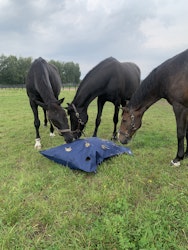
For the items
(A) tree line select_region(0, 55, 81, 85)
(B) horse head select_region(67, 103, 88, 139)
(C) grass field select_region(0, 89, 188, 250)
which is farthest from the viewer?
(A) tree line select_region(0, 55, 81, 85)

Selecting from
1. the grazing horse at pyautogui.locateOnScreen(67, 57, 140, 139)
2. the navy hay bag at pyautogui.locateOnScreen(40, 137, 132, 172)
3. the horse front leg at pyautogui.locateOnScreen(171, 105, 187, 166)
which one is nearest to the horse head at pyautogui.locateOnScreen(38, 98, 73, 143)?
the grazing horse at pyautogui.locateOnScreen(67, 57, 140, 139)

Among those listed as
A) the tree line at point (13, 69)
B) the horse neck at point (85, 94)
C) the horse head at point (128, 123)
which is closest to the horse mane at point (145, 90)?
the horse head at point (128, 123)

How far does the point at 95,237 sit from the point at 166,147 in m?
3.56

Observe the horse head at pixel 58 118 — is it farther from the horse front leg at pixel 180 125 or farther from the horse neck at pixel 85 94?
the horse front leg at pixel 180 125

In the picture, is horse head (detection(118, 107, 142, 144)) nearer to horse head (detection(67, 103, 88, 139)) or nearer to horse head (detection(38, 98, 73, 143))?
horse head (detection(38, 98, 73, 143))

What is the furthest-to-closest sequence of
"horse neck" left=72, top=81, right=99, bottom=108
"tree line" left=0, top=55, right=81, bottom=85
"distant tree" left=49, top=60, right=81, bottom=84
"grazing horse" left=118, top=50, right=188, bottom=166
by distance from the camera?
1. "distant tree" left=49, top=60, right=81, bottom=84
2. "tree line" left=0, top=55, right=81, bottom=85
3. "horse neck" left=72, top=81, right=99, bottom=108
4. "grazing horse" left=118, top=50, right=188, bottom=166

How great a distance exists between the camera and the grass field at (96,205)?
215cm

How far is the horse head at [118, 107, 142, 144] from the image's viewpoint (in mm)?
4551

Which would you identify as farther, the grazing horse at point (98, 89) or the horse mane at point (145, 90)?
the grazing horse at point (98, 89)

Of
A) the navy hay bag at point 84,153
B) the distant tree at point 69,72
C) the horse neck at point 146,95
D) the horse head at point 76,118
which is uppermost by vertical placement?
the distant tree at point 69,72

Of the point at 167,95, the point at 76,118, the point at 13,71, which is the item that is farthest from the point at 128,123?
the point at 13,71

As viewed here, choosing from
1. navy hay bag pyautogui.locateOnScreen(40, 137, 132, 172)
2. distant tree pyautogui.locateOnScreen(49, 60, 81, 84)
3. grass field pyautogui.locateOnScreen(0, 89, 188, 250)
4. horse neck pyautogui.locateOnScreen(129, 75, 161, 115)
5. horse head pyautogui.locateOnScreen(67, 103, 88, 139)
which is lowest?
grass field pyautogui.locateOnScreen(0, 89, 188, 250)

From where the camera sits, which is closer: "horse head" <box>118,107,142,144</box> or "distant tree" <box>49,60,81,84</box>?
"horse head" <box>118,107,142,144</box>

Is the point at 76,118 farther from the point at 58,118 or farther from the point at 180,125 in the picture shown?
the point at 180,125
